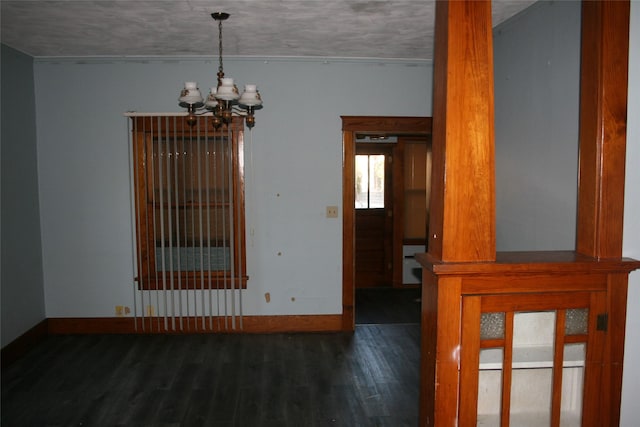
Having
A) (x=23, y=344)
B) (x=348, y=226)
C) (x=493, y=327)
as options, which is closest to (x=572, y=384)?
(x=493, y=327)

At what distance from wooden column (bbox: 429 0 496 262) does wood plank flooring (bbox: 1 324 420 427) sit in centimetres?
180

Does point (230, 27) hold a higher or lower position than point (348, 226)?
higher

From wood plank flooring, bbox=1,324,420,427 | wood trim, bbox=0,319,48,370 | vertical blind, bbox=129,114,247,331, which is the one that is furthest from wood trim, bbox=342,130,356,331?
wood trim, bbox=0,319,48,370

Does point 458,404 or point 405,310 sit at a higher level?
point 458,404

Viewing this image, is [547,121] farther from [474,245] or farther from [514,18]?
[474,245]

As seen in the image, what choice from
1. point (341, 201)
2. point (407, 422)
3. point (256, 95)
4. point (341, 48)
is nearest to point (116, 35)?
point (256, 95)

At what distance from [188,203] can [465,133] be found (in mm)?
3425

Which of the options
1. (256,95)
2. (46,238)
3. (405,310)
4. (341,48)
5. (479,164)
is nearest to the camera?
(479,164)

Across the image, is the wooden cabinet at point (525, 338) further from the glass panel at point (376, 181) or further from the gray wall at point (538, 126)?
the glass panel at point (376, 181)

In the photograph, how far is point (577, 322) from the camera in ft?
5.82

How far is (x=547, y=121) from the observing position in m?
3.04

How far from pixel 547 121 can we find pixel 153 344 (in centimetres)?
373

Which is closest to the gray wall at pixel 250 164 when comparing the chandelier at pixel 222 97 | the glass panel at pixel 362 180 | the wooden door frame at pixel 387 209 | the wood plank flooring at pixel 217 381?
the wood plank flooring at pixel 217 381

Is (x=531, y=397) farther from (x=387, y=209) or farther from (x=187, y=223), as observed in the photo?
(x=387, y=209)
